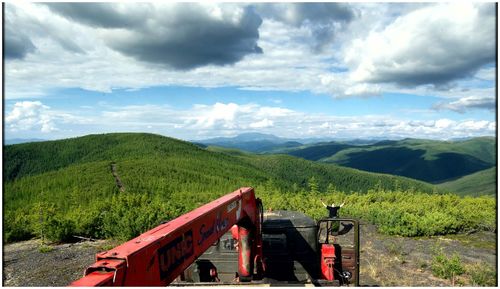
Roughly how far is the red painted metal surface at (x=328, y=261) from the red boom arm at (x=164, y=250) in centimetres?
350

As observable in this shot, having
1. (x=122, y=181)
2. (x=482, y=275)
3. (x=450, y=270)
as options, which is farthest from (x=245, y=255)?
(x=122, y=181)

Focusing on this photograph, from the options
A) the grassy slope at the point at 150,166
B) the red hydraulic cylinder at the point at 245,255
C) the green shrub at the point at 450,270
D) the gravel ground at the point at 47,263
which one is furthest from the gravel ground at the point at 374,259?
the grassy slope at the point at 150,166

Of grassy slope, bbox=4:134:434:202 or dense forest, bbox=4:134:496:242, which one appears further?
grassy slope, bbox=4:134:434:202

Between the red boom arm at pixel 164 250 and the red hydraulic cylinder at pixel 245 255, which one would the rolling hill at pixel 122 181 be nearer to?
the red boom arm at pixel 164 250

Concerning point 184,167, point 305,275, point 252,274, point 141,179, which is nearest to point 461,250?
point 305,275

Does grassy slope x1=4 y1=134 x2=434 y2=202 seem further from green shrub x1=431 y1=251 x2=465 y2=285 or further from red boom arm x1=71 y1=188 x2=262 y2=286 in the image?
red boom arm x1=71 y1=188 x2=262 y2=286

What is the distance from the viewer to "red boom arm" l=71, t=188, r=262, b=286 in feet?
10.9

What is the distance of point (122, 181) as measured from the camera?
266 ft

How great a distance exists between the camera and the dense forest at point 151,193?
2161cm

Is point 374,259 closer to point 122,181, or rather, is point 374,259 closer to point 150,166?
point 122,181

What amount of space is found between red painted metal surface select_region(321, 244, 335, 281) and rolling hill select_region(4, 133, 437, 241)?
815 centimetres

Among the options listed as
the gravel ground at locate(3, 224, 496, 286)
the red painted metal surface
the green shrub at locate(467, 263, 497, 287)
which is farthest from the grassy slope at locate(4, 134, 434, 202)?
the red painted metal surface

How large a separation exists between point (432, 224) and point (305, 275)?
14.6m

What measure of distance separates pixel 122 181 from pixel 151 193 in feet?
59.1
